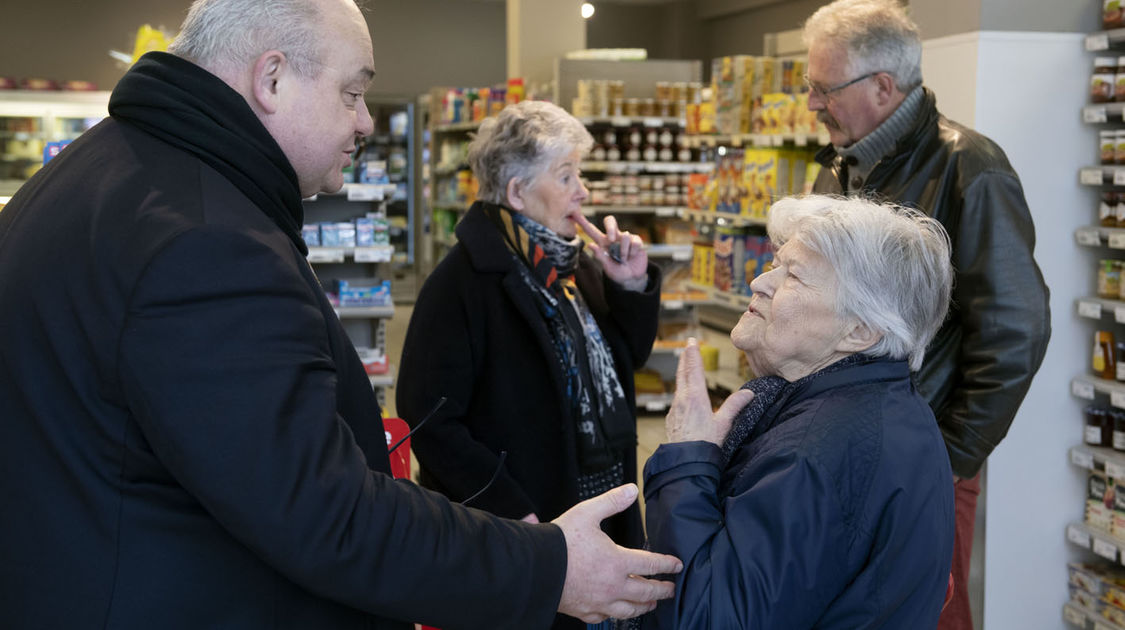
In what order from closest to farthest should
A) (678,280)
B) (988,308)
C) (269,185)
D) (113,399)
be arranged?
(113,399) → (269,185) → (988,308) → (678,280)

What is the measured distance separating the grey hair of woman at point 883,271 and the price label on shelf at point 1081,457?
2429mm

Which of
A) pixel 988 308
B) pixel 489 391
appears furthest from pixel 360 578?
pixel 988 308

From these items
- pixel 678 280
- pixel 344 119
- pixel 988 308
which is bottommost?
→ pixel 678 280

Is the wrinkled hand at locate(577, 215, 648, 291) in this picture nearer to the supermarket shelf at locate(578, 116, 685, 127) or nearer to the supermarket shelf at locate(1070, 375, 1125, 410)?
the supermarket shelf at locate(1070, 375, 1125, 410)

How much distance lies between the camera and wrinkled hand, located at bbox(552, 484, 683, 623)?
57.4 inches

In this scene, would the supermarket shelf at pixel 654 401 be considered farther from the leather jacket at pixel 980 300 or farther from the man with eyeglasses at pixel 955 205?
→ the leather jacket at pixel 980 300

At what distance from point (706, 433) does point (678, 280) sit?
626 centimetres

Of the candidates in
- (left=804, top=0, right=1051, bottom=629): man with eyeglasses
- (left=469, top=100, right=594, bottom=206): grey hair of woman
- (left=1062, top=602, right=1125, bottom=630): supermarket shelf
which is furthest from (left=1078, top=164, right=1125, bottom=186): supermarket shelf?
(left=469, top=100, right=594, bottom=206): grey hair of woman

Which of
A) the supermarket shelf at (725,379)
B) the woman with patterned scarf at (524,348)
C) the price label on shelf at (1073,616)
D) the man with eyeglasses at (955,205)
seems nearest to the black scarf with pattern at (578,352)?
the woman with patterned scarf at (524,348)

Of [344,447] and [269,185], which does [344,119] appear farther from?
[344,447]

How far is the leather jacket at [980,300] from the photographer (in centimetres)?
254

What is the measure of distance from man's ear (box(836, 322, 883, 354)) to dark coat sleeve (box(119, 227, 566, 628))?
0.73 metres

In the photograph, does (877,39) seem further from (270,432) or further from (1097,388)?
(270,432)

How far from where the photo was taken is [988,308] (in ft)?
8.34
